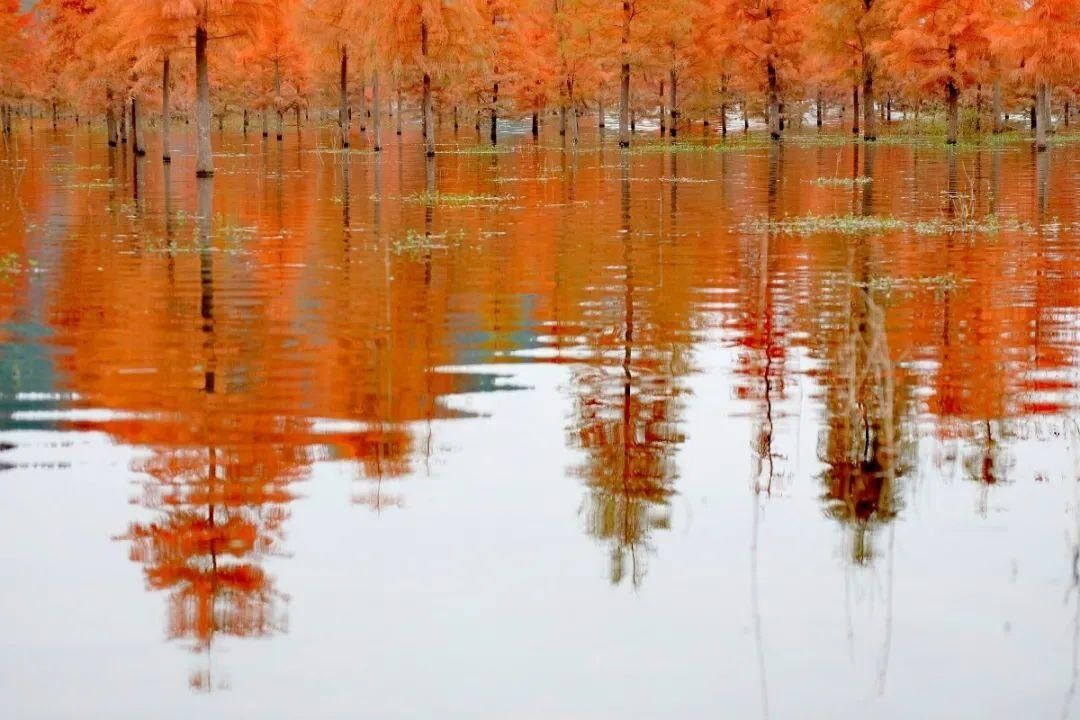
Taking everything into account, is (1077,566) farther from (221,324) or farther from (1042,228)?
(1042,228)

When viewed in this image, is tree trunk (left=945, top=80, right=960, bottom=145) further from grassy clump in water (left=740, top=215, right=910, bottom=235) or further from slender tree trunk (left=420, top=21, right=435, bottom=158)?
grassy clump in water (left=740, top=215, right=910, bottom=235)

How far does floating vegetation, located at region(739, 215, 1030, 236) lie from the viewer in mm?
23344

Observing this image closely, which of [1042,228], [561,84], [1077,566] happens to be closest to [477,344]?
[1077,566]

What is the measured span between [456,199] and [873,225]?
31.9ft

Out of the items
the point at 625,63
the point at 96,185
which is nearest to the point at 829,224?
the point at 96,185

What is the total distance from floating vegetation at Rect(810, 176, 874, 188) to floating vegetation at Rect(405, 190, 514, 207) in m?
8.25

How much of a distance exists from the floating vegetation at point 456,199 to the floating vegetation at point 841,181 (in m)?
8.25

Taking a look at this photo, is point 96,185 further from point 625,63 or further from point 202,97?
point 625,63

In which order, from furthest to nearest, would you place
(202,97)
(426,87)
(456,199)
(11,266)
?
(426,87), (202,97), (456,199), (11,266)

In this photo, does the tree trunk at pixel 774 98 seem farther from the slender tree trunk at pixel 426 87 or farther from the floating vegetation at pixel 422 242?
the floating vegetation at pixel 422 242

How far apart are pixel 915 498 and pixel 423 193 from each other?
2642 cm

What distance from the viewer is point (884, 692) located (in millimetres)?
5293

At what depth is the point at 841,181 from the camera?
1469 inches

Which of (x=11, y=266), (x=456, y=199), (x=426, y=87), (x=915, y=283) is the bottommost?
(x=915, y=283)
